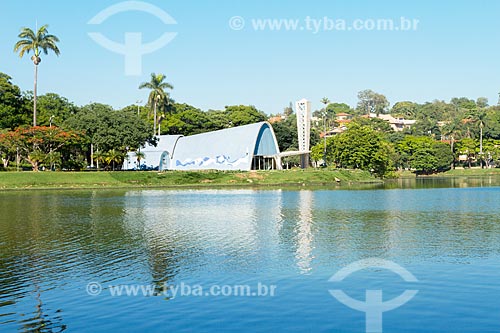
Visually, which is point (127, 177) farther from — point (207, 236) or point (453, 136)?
point (453, 136)

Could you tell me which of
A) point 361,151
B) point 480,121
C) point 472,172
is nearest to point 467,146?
point 480,121

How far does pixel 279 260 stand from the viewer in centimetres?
2239

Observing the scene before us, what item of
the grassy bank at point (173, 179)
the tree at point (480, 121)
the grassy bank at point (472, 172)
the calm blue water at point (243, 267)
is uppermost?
the tree at point (480, 121)

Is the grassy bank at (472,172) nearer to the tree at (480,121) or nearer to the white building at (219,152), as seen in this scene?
the tree at (480,121)

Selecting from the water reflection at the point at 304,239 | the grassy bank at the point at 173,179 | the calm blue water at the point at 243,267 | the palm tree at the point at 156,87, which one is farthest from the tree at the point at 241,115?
the calm blue water at the point at 243,267

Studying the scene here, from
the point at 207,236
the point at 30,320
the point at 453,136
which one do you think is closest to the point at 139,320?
the point at 30,320

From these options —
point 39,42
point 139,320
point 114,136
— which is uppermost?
point 39,42

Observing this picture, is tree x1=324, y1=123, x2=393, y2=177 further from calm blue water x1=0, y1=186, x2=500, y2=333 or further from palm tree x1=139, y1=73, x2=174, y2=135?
calm blue water x1=0, y1=186, x2=500, y2=333

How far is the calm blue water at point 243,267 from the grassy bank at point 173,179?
1396 inches

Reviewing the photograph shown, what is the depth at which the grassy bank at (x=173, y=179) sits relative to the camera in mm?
75375

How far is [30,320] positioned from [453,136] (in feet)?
471

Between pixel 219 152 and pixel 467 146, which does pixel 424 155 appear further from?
pixel 219 152

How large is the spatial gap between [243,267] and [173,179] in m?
63.9

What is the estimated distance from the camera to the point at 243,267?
2102 cm
